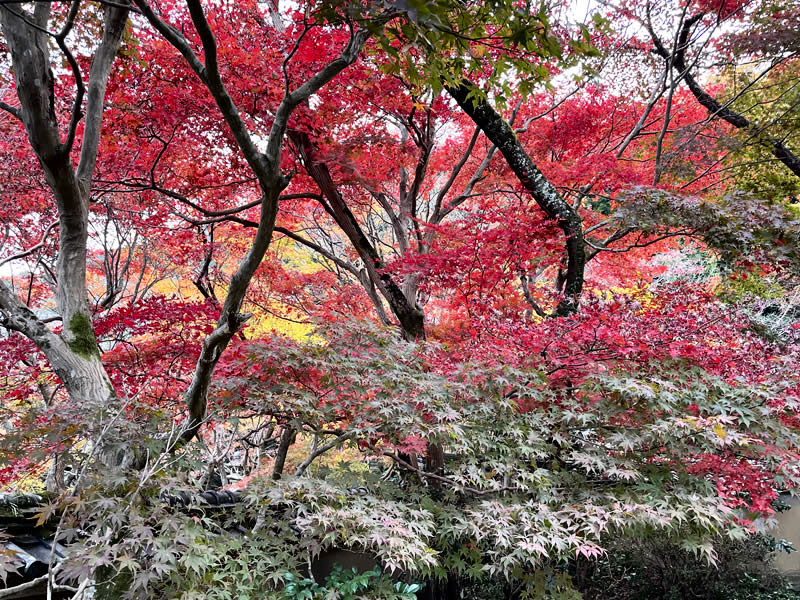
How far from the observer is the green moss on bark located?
3.39 meters

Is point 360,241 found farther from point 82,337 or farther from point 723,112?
point 723,112

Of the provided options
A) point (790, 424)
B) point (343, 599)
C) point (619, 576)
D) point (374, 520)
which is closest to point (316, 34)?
point (374, 520)

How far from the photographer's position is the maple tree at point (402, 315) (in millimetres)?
2742

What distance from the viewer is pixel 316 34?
4914mm

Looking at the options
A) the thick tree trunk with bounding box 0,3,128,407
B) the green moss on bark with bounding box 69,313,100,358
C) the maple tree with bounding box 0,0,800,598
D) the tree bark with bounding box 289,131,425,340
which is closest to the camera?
the maple tree with bounding box 0,0,800,598

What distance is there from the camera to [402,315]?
6.47 metres

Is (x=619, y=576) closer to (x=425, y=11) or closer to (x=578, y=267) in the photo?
(x=578, y=267)

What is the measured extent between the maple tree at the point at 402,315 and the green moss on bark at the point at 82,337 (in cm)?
2

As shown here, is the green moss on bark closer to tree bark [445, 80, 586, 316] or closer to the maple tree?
the maple tree

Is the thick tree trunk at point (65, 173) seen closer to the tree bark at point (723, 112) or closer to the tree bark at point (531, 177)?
the tree bark at point (531, 177)

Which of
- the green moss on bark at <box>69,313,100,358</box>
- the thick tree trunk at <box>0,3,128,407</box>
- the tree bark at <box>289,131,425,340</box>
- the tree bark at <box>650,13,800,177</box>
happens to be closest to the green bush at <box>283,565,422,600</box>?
the thick tree trunk at <box>0,3,128,407</box>

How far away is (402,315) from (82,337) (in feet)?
12.7

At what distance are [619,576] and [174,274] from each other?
905cm

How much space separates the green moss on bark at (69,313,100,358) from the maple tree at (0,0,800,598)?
2 cm
